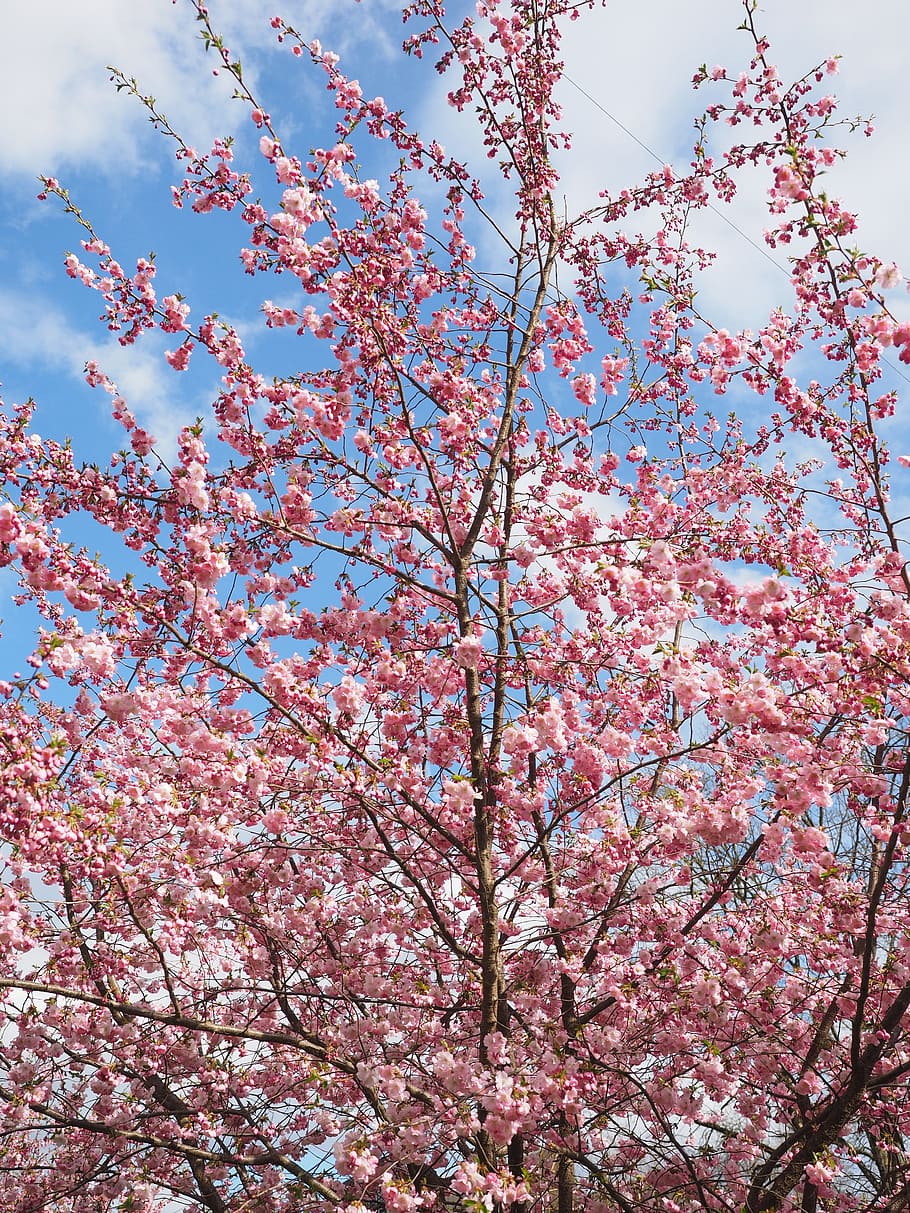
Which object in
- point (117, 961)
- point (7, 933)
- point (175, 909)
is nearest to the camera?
point (7, 933)

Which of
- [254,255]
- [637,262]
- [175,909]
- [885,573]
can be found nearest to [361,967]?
[175,909]

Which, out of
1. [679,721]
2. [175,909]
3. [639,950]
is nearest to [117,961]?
[175,909]

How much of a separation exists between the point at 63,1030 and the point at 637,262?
8055mm

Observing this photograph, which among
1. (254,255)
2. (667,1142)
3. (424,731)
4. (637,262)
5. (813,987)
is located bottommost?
(667,1142)

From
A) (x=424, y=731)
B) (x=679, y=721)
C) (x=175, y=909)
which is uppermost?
(x=679, y=721)

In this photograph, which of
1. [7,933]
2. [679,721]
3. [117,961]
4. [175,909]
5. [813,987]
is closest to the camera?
[7,933]

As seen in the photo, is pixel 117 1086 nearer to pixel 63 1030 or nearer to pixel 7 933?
pixel 63 1030

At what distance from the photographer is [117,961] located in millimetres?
6891

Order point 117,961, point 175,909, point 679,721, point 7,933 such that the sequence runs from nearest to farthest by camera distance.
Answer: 1. point 7,933
2. point 175,909
3. point 117,961
4. point 679,721

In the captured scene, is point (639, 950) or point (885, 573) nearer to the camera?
point (885, 573)

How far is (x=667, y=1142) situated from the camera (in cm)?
705

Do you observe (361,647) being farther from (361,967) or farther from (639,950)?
(639,950)

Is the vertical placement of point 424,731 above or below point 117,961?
above

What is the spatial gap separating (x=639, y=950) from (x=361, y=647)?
2890mm
